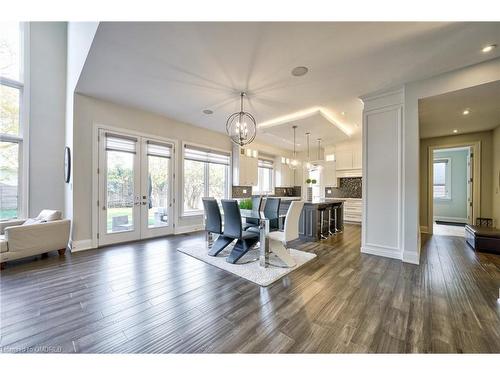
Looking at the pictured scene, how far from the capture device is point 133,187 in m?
4.45

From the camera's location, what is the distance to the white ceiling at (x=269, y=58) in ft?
7.00

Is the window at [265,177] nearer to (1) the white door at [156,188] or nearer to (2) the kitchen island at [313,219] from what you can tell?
(2) the kitchen island at [313,219]

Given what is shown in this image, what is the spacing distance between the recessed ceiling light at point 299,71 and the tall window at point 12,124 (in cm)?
532

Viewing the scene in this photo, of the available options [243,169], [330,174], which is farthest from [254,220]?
[330,174]

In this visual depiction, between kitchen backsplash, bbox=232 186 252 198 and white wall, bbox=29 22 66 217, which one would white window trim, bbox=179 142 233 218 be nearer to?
kitchen backsplash, bbox=232 186 252 198

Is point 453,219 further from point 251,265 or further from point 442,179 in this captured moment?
point 251,265

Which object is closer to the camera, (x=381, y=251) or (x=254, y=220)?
(x=381, y=251)

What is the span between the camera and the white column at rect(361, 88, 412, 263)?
3.34 meters

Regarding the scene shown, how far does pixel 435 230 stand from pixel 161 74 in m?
7.74

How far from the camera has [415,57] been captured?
8.44ft

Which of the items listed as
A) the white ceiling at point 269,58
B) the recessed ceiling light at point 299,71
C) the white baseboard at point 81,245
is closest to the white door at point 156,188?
the white baseboard at point 81,245

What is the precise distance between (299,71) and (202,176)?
387 cm

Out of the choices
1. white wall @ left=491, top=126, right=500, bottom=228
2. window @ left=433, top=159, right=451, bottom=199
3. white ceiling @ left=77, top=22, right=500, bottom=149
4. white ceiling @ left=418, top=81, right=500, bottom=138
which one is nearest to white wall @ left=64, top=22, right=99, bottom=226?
white ceiling @ left=77, top=22, right=500, bottom=149
